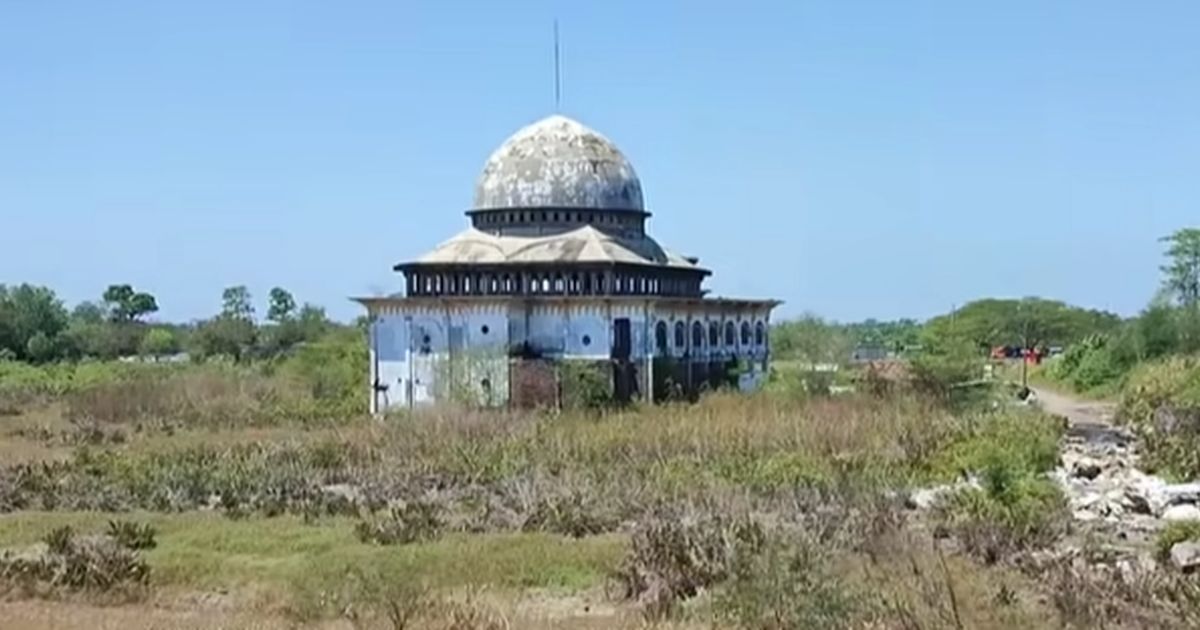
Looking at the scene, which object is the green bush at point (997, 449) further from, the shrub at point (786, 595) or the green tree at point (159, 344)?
the green tree at point (159, 344)

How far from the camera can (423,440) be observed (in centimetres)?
2939

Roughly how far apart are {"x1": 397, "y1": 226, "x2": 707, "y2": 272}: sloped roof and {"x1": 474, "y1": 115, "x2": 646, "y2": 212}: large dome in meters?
1.07

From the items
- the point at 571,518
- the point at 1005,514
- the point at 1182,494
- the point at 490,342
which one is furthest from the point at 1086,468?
the point at 490,342

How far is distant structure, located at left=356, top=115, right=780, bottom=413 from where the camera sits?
3872cm

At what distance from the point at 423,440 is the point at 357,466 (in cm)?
278

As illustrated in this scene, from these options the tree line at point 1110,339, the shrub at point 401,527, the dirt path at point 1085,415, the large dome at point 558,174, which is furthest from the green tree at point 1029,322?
the shrub at point 401,527

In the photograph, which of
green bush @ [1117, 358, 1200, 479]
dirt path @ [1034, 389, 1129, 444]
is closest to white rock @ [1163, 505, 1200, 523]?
green bush @ [1117, 358, 1200, 479]

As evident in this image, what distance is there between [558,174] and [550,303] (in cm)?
537

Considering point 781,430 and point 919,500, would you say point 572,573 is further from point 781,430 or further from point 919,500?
point 781,430

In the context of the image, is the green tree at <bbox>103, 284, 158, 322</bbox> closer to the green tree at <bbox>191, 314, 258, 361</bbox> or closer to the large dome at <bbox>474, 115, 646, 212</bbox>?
the green tree at <bbox>191, 314, 258, 361</bbox>

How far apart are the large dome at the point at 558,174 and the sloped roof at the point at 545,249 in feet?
3.52

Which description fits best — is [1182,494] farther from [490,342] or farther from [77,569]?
[490,342]

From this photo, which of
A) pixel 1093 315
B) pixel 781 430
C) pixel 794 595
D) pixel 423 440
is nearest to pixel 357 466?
pixel 423 440

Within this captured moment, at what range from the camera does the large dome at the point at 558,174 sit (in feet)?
140
